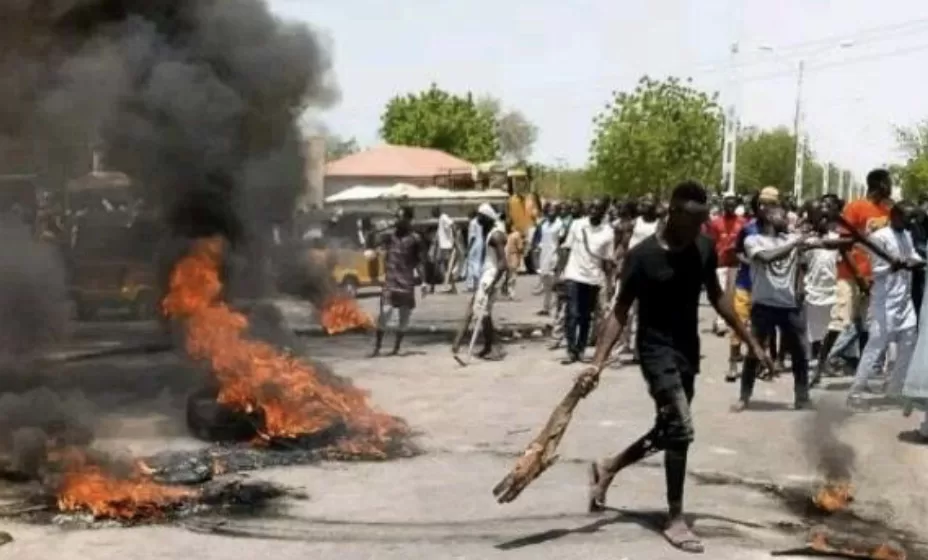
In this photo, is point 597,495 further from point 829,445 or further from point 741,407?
point 741,407

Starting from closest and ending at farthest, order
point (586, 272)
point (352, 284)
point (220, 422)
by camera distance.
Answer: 1. point (220, 422)
2. point (586, 272)
3. point (352, 284)

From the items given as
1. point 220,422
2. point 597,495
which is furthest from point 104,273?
point 597,495

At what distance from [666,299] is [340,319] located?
36.8 feet

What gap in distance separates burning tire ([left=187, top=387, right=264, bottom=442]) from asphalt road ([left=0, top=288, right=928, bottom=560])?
160 mm

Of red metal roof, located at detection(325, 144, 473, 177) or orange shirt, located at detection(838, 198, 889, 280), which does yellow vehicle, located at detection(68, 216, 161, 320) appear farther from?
red metal roof, located at detection(325, 144, 473, 177)

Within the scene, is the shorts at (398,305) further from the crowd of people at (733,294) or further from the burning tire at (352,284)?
the burning tire at (352,284)

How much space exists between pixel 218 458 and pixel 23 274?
342 cm

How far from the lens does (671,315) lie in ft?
20.5

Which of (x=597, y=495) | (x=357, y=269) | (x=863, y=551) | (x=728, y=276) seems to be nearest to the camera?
(x=863, y=551)

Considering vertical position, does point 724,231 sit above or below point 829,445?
above

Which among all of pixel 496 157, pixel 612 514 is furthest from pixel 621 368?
pixel 496 157

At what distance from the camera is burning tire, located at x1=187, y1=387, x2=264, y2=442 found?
856cm

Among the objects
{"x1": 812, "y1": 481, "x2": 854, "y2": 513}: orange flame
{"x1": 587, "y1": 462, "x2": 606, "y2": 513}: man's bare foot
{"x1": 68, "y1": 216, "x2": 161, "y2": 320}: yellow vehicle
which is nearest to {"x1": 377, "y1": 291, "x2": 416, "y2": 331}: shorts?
{"x1": 68, "y1": 216, "x2": 161, "y2": 320}: yellow vehicle

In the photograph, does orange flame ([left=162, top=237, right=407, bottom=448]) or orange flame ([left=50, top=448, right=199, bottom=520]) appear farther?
orange flame ([left=162, top=237, right=407, bottom=448])
